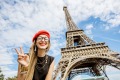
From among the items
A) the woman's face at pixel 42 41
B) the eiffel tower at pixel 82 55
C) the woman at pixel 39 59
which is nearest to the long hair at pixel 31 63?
the woman at pixel 39 59

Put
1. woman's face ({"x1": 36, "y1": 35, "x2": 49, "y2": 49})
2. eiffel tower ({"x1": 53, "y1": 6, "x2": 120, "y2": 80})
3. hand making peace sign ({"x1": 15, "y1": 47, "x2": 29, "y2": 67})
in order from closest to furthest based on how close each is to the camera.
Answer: hand making peace sign ({"x1": 15, "y1": 47, "x2": 29, "y2": 67}) → woman's face ({"x1": 36, "y1": 35, "x2": 49, "y2": 49}) → eiffel tower ({"x1": 53, "y1": 6, "x2": 120, "y2": 80})

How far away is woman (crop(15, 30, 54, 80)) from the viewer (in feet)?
11.4

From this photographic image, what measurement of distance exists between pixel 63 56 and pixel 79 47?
2.89m

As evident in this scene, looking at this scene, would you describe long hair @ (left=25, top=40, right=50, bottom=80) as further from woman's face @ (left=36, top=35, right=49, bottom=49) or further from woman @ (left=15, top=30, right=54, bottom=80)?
woman's face @ (left=36, top=35, right=49, bottom=49)

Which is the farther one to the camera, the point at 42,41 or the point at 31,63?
the point at 42,41

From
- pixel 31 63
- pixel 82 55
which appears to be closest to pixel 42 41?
pixel 31 63

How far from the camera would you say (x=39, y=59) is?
367cm

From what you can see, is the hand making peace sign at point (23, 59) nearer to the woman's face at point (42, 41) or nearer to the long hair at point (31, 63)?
the long hair at point (31, 63)

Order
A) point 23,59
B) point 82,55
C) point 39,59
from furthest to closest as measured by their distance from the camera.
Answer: point 82,55 → point 39,59 → point 23,59

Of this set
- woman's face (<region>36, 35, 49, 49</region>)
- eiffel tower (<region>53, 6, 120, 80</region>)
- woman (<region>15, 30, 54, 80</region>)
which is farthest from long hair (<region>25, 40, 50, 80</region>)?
eiffel tower (<region>53, 6, 120, 80</region>)

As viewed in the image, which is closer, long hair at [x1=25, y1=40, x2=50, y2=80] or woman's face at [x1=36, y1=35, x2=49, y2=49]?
long hair at [x1=25, y1=40, x2=50, y2=80]

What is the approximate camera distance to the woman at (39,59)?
137 inches

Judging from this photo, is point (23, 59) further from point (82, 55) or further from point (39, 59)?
point (82, 55)

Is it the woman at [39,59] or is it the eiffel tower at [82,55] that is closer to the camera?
the woman at [39,59]
